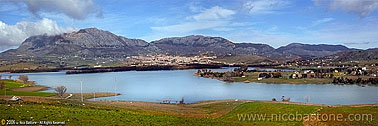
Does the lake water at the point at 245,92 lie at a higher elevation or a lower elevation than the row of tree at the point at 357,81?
lower

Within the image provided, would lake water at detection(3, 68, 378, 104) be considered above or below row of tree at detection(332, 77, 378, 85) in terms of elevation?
below

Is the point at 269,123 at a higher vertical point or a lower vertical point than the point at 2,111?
lower

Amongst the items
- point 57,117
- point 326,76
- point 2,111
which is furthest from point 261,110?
point 326,76

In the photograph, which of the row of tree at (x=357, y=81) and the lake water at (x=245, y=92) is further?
the row of tree at (x=357, y=81)

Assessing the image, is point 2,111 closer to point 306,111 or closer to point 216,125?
point 216,125

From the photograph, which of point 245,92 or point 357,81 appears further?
Answer: point 357,81

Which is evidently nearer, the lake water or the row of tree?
the lake water

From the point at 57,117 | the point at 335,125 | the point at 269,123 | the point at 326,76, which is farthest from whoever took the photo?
the point at 326,76

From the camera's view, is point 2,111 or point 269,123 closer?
point 2,111

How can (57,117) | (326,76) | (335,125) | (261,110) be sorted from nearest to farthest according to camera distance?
1. (57,117)
2. (335,125)
3. (261,110)
4. (326,76)

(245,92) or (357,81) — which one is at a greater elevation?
(357,81)
